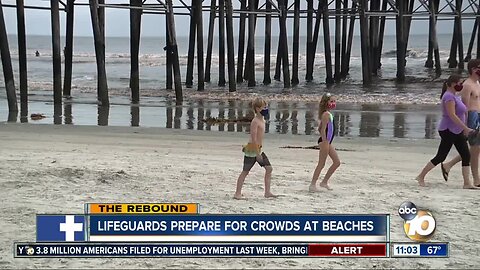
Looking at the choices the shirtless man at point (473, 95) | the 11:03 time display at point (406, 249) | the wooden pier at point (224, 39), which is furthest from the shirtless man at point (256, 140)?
the wooden pier at point (224, 39)

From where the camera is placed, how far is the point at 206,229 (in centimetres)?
454

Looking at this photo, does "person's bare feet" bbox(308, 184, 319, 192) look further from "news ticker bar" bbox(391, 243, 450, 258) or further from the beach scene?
"news ticker bar" bbox(391, 243, 450, 258)

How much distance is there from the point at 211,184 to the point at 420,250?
270 centimetres

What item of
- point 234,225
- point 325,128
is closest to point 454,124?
point 325,128

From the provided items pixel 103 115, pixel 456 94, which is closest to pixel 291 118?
pixel 103 115

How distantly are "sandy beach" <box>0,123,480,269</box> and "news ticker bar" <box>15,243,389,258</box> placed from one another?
0.05 m

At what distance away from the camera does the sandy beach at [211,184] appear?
453cm

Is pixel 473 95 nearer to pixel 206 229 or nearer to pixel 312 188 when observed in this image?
pixel 312 188

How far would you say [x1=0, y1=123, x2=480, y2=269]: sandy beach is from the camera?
14.9 feet

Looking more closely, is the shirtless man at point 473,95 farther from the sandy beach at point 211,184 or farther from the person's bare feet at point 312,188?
the person's bare feet at point 312,188

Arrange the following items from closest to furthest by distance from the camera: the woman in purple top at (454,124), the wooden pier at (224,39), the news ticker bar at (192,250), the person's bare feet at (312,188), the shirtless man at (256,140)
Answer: the news ticker bar at (192,250)
the shirtless man at (256,140)
the person's bare feet at (312,188)
the woman in purple top at (454,124)
the wooden pier at (224,39)

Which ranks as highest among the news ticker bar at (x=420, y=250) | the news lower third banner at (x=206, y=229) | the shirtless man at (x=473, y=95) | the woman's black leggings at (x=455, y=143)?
the shirtless man at (x=473, y=95)

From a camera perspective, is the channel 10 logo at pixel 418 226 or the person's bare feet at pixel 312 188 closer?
the channel 10 logo at pixel 418 226

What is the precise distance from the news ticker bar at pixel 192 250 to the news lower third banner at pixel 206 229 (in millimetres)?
66
